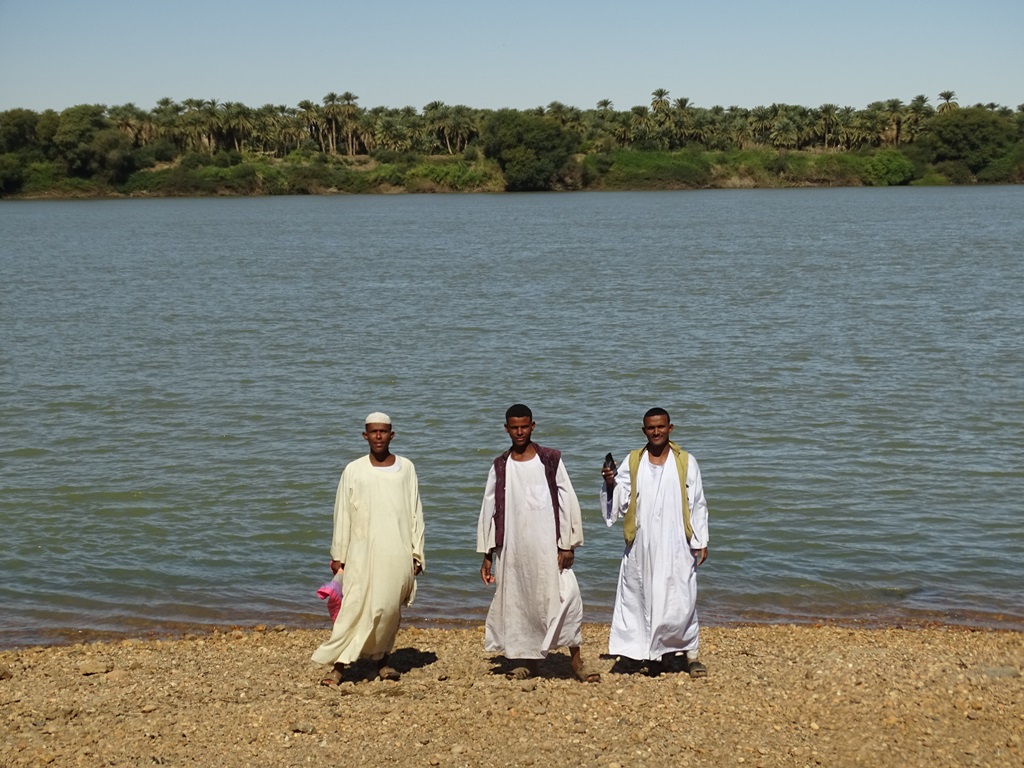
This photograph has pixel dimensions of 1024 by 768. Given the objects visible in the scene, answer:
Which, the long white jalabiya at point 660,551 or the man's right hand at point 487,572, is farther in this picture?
the long white jalabiya at point 660,551

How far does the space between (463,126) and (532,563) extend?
11553cm

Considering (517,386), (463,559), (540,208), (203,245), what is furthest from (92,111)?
(463,559)

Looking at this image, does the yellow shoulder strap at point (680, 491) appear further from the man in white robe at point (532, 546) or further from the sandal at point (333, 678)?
the sandal at point (333, 678)

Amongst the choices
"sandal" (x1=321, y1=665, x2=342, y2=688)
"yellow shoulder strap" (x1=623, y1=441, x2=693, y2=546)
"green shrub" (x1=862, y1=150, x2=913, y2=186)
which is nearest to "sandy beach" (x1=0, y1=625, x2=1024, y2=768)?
"sandal" (x1=321, y1=665, x2=342, y2=688)

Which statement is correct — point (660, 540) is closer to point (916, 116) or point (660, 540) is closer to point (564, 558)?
point (564, 558)

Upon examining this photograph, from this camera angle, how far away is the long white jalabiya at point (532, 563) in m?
7.16

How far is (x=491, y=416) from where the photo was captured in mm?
18266

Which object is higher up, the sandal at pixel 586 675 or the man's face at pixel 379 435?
the man's face at pixel 379 435

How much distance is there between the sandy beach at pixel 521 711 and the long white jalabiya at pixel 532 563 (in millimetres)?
269

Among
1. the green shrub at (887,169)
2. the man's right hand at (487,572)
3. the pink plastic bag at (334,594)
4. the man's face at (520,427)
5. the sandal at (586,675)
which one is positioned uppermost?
the green shrub at (887,169)

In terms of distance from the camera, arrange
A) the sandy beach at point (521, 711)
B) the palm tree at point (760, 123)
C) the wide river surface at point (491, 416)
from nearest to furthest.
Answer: the sandy beach at point (521, 711) → the wide river surface at point (491, 416) → the palm tree at point (760, 123)

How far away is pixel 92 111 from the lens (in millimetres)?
112812

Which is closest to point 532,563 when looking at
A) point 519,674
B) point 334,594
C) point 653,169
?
point 519,674

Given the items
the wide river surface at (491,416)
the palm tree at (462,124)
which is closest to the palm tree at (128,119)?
the palm tree at (462,124)
